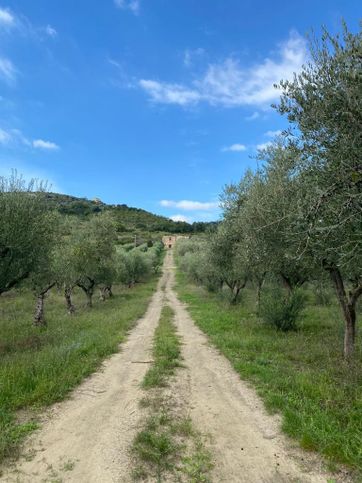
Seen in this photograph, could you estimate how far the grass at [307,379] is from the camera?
5.92 metres

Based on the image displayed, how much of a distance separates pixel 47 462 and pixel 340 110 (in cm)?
774

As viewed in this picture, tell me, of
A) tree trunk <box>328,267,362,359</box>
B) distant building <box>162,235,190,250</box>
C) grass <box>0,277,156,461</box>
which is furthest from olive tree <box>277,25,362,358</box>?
distant building <box>162,235,190,250</box>

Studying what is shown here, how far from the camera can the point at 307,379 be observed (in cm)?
881

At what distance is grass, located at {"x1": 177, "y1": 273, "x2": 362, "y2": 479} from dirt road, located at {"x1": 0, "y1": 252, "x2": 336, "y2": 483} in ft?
1.46

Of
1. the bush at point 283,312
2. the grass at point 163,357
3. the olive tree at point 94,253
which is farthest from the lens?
the olive tree at point 94,253

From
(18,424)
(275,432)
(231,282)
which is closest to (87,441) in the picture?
(18,424)

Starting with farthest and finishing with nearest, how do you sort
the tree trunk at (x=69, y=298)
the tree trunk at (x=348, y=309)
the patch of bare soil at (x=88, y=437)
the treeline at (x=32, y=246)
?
the tree trunk at (x=69, y=298)
the treeline at (x=32, y=246)
the tree trunk at (x=348, y=309)
the patch of bare soil at (x=88, y=437)

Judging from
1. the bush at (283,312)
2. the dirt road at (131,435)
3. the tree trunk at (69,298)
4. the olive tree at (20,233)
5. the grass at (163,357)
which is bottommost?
the tree trunk at (69,298)

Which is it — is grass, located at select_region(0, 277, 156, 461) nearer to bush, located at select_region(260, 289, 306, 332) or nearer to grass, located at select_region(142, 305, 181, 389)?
grass, located at select_region(142, 305, 181, 389)

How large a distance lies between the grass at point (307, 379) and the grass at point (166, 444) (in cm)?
181

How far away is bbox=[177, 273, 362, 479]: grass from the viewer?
19.4 ft

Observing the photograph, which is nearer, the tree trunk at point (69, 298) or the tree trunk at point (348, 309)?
the tree trunk at point (348, 309)

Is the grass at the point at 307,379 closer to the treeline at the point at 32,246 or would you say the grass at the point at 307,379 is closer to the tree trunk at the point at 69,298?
the treeline at the point at 32,246

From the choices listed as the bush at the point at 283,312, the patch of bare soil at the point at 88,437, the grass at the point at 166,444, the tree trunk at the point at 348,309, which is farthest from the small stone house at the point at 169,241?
the grass at the point at 166,444
